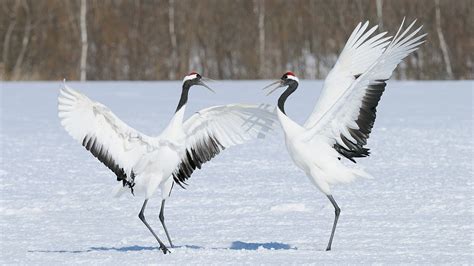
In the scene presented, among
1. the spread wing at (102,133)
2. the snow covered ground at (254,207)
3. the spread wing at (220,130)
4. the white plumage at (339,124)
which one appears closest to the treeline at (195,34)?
the snow covered ground at (254,207)

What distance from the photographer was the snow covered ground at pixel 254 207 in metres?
6.21

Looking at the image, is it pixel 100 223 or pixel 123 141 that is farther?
pixel 100 223

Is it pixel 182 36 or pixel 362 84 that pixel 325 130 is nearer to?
pixel 362 84

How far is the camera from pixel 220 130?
22.0 ft

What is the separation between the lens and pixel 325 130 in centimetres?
642

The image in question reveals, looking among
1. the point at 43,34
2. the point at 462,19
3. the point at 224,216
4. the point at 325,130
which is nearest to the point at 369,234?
the point at 325,130

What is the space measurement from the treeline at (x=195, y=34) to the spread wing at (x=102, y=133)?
1803 centimetres

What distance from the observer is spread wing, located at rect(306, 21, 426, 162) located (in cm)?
616

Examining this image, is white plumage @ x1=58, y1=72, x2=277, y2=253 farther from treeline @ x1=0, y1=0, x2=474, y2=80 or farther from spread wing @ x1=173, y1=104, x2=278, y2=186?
treeline @ x1=0, y1=0, x2=474, y2=80

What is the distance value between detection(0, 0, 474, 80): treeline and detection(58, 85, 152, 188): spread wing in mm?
18027

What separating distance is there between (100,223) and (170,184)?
0.96 m

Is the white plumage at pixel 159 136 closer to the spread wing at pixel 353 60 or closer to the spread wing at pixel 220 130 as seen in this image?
the spread wing at pixel 220 130

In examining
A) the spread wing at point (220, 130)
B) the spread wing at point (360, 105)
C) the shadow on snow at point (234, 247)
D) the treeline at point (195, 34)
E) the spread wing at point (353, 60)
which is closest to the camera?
the spread wing at point (360, 105)

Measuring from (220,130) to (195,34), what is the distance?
62.3 feet
